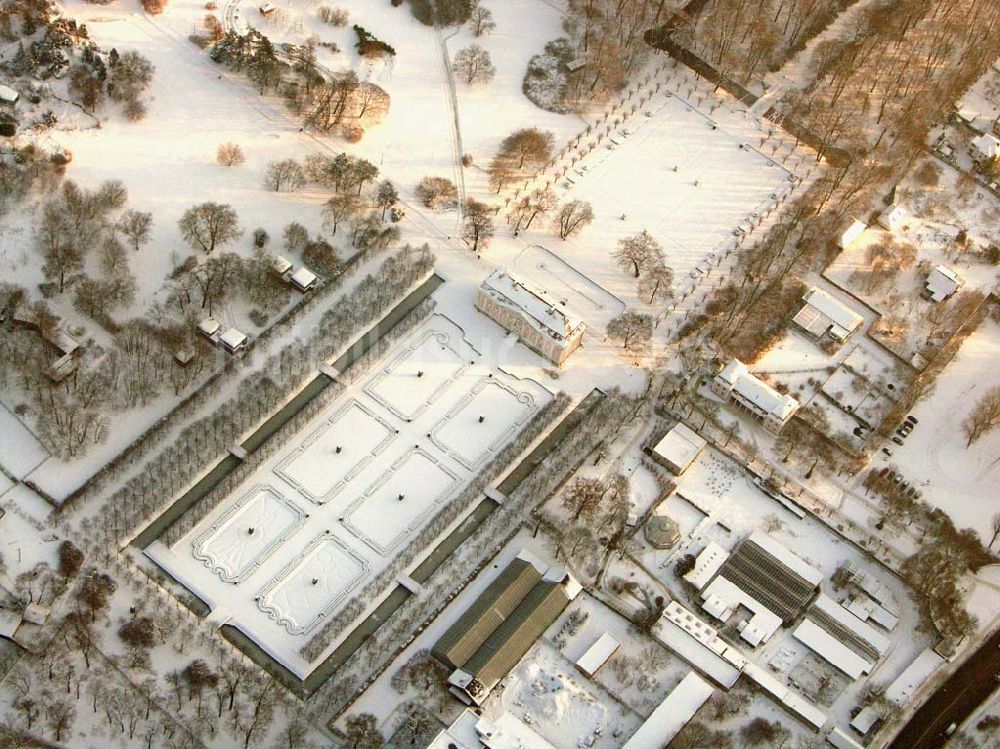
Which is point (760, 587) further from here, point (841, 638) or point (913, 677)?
point (913, 677)

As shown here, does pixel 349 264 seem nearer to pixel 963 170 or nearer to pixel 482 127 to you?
pixel 482 127

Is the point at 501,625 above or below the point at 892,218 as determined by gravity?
below

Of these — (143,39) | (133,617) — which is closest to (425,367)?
(133,617)

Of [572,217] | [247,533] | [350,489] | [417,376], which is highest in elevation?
[572,217]

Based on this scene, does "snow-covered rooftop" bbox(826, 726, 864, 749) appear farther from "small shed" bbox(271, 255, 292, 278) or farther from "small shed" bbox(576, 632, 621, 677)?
"small shed" bbox(271, 255, 292, 278)

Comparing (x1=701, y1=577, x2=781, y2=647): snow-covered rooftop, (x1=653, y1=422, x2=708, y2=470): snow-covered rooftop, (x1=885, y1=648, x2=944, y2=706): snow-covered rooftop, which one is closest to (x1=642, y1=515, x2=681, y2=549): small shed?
(x1=701, y1=577, x2=781, y2=647): snow-covered rooftop

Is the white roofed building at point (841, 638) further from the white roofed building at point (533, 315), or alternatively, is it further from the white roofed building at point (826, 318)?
the white roofed building at point (533, 315)

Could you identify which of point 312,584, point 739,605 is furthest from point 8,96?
point 739,605
